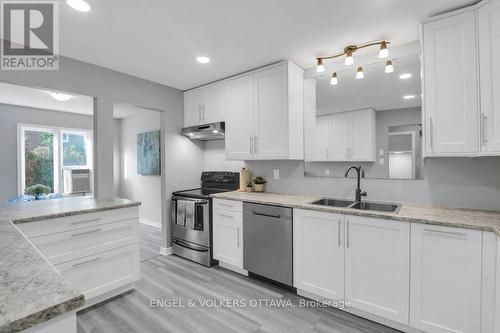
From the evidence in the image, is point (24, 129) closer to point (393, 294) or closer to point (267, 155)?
point (267, 155)

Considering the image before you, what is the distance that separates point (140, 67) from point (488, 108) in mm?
3283

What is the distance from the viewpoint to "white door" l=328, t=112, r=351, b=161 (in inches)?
104

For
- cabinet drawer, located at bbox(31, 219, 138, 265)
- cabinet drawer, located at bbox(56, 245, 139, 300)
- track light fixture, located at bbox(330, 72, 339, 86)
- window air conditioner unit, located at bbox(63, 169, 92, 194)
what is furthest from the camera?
window air conditioner unit, located at bbox(63, 169, 92, 194)

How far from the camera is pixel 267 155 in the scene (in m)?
2.85

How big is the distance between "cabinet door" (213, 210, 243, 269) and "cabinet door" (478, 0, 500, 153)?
2.24 metres

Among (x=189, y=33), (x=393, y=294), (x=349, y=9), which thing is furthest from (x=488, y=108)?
(x=189, y=33)

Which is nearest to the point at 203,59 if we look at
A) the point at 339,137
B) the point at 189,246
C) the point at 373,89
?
the point at 339,137

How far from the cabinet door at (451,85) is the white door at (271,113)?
1294 millimetres

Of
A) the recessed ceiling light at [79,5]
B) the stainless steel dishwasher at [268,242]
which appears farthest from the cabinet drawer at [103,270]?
the recessed ceiling light at [79,5]

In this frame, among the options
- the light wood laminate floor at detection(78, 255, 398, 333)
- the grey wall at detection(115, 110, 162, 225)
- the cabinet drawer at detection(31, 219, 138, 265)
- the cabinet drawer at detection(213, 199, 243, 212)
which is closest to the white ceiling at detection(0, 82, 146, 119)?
the grey wall at detection(115, 110, 162, 225)

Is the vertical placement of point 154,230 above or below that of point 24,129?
below

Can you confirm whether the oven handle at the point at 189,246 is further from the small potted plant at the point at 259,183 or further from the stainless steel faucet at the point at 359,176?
the stainless steel faucet at the point at 359,176

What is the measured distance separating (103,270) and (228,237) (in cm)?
131

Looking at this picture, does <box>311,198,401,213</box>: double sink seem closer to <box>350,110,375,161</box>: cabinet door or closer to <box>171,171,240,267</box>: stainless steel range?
<box>350,110,375,161</box>: cabinet door
